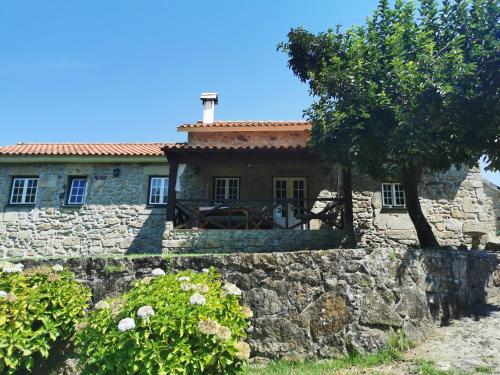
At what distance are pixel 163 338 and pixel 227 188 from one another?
8522 millimetres

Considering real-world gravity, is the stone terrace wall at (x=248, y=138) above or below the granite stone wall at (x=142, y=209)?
above

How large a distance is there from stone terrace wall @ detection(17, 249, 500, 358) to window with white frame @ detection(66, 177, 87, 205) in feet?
19.7

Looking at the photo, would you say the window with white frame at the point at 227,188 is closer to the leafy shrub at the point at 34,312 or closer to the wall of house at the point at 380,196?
the wall of house at the point at 380,196

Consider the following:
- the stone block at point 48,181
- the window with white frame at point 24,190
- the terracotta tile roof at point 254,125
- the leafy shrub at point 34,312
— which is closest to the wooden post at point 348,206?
the terracotta tile roof at point 254,125

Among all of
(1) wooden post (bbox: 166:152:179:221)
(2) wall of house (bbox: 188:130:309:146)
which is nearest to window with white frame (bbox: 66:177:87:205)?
(1) wooden post (bbox: 166:152:179:221)

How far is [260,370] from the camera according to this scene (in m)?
4.74

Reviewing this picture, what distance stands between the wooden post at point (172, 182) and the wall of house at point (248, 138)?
9.92ft

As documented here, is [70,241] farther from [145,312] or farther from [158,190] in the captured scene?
[145,312]

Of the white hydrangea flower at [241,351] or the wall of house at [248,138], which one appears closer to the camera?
the white hydrangea flower at [241,351]

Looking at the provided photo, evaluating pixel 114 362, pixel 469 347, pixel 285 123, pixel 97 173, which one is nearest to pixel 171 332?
pixel 114 362

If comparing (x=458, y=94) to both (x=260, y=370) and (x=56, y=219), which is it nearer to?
(x=260, y=370)

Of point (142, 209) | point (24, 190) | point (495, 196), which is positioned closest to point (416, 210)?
point (495, 196)

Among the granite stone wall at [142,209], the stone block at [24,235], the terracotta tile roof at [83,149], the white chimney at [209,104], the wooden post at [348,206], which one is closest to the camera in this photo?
the wooden post at [348,206]

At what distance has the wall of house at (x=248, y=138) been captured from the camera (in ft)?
41.9
